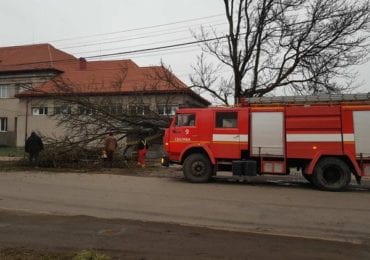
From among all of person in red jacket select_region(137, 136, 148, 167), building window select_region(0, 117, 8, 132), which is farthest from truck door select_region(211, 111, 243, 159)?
building window select_region(0, 117, 8, 132)

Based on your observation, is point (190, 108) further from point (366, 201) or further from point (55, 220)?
point (55, 220)

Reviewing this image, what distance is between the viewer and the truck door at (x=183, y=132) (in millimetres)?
17734

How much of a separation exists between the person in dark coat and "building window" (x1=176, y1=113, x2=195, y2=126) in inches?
284

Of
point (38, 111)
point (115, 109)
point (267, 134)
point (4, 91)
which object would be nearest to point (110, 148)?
point (115, 109)

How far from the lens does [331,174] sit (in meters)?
16.4

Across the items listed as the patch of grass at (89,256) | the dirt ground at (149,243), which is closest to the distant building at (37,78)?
the dirt ground at (149,243)

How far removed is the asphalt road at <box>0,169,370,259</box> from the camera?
380 inches

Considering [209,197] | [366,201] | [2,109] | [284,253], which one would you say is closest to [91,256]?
[284,253]

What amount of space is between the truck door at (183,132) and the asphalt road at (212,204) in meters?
1.28

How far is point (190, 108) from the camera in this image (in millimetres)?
18172

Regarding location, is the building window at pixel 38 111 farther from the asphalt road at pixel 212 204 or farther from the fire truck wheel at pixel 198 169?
the fire truck wheel at pixel 198 169

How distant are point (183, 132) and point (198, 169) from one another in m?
1.42

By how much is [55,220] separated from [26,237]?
1665 millimetres

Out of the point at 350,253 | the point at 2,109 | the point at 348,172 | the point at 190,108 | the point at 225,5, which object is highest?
the point at 225,5
